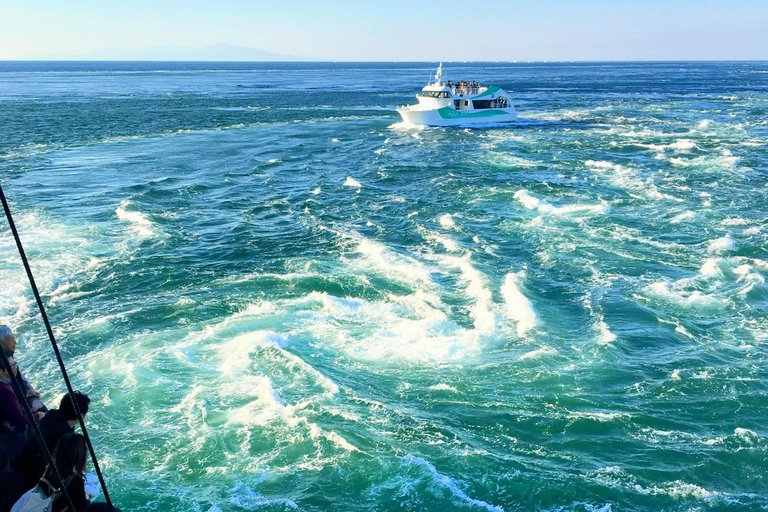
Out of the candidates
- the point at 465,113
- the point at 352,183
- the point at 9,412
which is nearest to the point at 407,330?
the point at 9,412

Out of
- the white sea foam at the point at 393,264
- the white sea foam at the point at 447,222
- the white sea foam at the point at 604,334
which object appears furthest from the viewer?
the white sea foam at the point at 447,222

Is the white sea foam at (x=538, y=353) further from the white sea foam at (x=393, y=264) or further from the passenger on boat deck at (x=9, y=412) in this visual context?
the passenger on boat deck at (x=9, y=412)

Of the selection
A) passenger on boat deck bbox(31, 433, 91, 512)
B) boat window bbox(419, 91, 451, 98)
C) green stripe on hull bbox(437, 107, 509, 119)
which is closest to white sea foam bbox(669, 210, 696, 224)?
passenger on boat deck bbox(31, 433, 91, 512)

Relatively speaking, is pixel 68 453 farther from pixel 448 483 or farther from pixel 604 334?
pixel 604 334

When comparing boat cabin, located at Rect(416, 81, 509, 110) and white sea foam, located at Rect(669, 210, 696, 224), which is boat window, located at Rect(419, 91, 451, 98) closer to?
boat cabin, located at Rect(416, 81, 509, 110)

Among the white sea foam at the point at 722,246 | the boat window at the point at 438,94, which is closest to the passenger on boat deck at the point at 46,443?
the white sea foam at the point at 722,246
